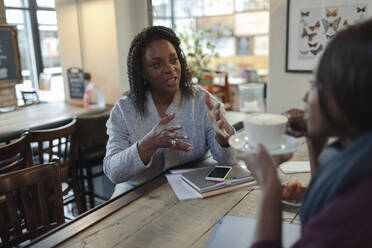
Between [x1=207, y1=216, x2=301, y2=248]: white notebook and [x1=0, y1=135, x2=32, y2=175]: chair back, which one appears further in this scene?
[x1=0, y1=135, x2=32, y2=175]: chair back

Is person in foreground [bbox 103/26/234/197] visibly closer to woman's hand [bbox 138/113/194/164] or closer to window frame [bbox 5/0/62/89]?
woman's hand [bbox 138/113/194/164]

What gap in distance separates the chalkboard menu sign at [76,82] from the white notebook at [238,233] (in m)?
2.90

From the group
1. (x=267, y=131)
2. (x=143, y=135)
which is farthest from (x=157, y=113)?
(x=267, y=131)

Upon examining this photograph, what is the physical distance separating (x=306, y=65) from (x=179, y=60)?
3.76 ft

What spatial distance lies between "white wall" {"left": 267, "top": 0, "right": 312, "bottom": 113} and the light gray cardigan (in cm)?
106

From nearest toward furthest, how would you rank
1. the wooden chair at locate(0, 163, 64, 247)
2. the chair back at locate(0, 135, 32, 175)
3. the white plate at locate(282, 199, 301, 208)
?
the white plate at locate(282, 199, 301, 208)
the wooden chair at locate(0, 163, 64, 247)
the chair back at locate(0, 135, 32, 175)

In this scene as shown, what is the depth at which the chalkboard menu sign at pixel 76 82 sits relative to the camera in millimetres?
3516

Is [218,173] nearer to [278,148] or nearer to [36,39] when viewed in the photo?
[278,148]

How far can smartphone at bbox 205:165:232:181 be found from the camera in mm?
1231

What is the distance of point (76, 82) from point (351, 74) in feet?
11.2

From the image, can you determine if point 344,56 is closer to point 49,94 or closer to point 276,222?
point 276,222

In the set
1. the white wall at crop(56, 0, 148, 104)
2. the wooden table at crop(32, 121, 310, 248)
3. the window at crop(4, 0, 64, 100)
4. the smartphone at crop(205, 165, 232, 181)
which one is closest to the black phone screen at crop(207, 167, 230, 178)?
the smartphone at crop(205, 165, 232, 181)

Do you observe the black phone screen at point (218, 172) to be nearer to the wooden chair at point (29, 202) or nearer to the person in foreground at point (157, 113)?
the person in foreground at point (157, 113)

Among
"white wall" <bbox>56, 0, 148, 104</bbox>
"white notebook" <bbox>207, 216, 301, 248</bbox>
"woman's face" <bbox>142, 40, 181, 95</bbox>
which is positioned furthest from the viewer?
"white wall" <bbox>56, 0, 148, 104</bbox>
